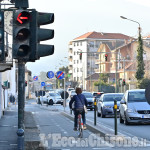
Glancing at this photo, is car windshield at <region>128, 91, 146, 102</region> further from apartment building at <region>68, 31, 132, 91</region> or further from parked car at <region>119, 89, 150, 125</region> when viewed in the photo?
apartment building at <region>68, 31, 132, 91</region>

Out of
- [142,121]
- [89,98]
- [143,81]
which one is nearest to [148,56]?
[143,81]

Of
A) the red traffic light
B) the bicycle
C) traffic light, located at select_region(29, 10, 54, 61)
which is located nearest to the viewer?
the red traffic light

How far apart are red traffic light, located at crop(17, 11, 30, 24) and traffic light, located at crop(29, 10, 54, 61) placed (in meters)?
0.19

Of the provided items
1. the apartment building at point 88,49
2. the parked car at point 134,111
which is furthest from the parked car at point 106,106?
the apartment building at point 88,49

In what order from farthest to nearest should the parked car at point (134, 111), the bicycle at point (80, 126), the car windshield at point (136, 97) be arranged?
the car windshield at point (136, 97) < the parked car at point (134, 111) < the bicycle at point (80, 126)

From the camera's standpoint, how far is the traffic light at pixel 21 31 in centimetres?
1071

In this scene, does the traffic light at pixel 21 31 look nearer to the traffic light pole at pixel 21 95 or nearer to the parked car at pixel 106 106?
the traffic light pole at pixel 21 95

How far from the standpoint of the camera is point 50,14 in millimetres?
11188

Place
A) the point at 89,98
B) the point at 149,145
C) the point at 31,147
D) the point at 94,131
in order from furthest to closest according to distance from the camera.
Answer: the point at 89,98 < the point at 94,131 < the point at 149,145 < the point at 31,147

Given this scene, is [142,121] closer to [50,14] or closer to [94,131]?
[94,131]

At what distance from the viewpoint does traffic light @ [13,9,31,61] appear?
10.7 m

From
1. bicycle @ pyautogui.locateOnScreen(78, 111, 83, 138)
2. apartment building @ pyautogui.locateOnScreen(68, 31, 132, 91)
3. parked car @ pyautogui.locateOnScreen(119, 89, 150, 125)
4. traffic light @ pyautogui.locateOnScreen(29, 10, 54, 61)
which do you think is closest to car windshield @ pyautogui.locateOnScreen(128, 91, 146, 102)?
parked car @ pyautogui.locateOnScreen(119, 89, 150, 125)

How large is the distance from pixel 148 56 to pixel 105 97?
94.8m

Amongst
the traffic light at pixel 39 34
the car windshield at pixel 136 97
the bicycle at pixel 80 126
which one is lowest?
the bicycle at pixel 80 126
